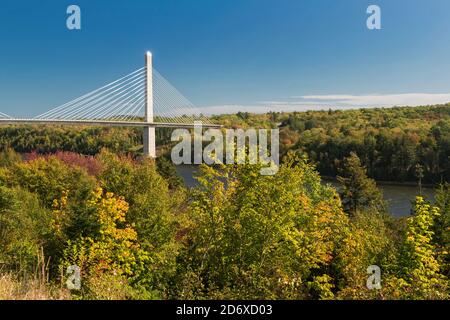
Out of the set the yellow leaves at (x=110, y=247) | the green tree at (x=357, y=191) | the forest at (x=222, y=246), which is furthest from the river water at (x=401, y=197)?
the yellow leaves at (x=110, y=247)

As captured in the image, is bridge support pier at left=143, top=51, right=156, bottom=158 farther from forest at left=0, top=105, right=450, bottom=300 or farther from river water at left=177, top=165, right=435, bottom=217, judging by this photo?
forest at left=0, top=105, right=450, bottom=300

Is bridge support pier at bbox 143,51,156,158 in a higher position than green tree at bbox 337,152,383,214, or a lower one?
higher

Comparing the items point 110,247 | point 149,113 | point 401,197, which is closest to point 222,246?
point 110,247

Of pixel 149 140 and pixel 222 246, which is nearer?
pixel 222 246

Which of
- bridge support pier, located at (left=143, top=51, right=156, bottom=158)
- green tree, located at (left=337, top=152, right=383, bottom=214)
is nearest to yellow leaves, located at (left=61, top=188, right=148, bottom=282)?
green tree, located at (left=337, top=152, right=383, bottom=214)

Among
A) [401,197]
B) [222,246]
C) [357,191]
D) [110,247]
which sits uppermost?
[222,246]

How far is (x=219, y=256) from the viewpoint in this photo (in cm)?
797

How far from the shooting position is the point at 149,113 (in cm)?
4194

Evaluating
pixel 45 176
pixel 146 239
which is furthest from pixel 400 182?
pixel 146 239

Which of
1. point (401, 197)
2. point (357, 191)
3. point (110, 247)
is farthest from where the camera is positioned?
point (401, 197)

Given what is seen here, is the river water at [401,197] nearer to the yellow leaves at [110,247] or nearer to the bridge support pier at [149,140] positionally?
the bridge support pier at [149,140]

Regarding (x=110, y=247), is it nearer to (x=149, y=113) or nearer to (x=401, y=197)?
(x=149, y=113)

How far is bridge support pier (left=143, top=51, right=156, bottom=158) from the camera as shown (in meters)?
39.9

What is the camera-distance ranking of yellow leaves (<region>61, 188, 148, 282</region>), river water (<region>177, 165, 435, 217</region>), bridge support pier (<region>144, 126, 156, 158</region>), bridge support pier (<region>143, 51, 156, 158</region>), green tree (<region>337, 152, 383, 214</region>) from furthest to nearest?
bridge support pier (<region>143, 51, 156, 158</region>) < bridge support pier (<region>144, 126, 156, 158</region>) < river water (<region>177, 165, 435, 217</region>) < green tree (<region>337, 152, 383, 214</region>) < yellow leaves (<region>61, 188, 148, 282</region>)
